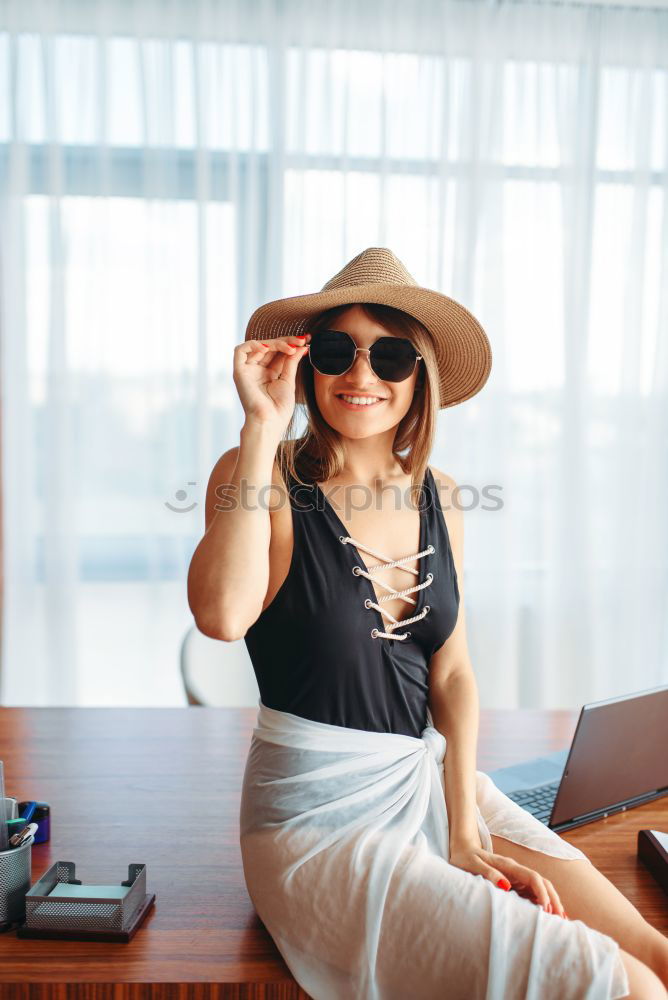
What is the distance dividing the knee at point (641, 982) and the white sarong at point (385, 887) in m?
0.02

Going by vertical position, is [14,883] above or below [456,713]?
below

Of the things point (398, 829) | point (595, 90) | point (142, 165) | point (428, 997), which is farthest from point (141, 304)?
point (428, 997)

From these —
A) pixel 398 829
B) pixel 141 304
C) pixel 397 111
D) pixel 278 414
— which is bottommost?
pixel 398 829

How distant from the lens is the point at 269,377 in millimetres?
1415

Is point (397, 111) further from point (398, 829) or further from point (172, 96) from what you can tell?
point (398, 829)

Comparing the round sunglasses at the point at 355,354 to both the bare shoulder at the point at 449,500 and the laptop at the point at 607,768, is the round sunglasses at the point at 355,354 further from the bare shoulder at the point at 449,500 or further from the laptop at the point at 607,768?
the laptop at the point at 607,768

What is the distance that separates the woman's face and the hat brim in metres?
0.04

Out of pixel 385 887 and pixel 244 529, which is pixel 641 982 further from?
pixel 244 529

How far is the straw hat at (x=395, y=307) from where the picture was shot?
1448 mm

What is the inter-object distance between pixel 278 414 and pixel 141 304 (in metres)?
2.33

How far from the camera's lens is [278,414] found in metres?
1.35

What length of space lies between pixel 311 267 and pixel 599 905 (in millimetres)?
2749

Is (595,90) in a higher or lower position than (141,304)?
higher

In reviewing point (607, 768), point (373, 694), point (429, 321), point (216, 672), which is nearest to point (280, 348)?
point (429, 321)
